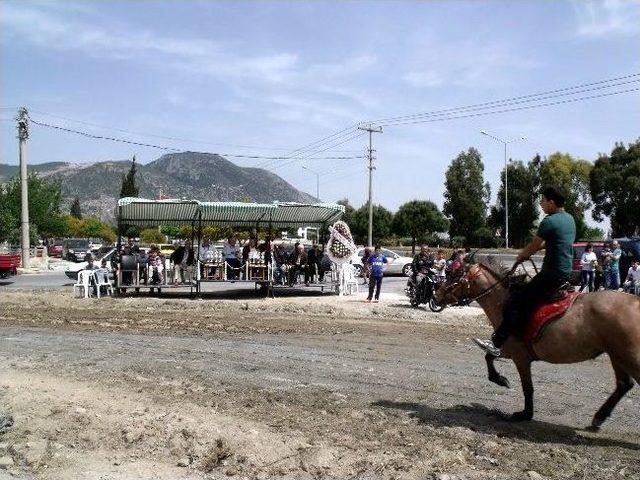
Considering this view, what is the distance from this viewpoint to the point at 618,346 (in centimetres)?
658

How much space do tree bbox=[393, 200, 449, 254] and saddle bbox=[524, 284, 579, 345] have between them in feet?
219

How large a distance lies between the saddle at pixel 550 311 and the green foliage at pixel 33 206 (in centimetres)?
5109

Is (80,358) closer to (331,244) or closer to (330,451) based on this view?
(330,451)

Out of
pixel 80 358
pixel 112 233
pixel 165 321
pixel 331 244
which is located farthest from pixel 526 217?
pixel 112 233

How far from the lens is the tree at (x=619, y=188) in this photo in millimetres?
53394

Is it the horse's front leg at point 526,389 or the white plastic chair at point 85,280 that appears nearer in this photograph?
the horse's front leg at point 526,389

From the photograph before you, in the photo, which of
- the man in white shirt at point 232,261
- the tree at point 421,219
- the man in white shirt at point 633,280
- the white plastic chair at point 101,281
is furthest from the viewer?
the tree at point 421,219

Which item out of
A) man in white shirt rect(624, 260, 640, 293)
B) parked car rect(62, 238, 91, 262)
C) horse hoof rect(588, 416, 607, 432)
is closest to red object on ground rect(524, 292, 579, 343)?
horse hoof rect(588, 416, 607, 432)

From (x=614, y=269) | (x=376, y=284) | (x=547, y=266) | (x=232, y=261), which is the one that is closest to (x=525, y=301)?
(x=547, y=266)

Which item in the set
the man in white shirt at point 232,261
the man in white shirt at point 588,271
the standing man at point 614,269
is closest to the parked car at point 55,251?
the man in white shirt at point 232,261

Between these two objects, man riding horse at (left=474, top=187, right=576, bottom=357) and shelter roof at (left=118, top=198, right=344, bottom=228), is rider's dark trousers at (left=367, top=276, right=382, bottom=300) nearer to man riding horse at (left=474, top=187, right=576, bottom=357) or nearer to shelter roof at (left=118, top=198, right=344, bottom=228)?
shelter roof at (left=118, top=198, right=344, bottom=228)

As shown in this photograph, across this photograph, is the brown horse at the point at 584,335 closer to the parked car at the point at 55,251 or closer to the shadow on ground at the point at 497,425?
the shadow on ground at the point at 497,425

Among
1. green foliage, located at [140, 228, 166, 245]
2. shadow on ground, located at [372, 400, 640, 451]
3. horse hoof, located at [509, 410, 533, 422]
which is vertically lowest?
shadow on ground, located at [372, 400, 640, 451]

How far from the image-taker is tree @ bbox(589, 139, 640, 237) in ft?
175
